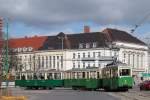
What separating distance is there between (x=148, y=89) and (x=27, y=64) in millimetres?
92537

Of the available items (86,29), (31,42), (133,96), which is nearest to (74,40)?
(86,29)

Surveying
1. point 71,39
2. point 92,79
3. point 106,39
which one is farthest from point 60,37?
point 92,79

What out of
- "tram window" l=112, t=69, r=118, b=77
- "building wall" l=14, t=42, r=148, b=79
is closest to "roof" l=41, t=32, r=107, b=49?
"building wall" l=14, t=42, r=148, b=79

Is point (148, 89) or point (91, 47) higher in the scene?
point (91, 47)

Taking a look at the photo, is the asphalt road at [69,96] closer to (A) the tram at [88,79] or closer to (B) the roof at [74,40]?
(A) the tram at [88,79]

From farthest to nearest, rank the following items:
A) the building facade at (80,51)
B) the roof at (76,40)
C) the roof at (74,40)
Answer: the roof at (76,40), the roof at (74,40), the building facade at (80,51)

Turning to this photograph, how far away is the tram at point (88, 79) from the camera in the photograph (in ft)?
182

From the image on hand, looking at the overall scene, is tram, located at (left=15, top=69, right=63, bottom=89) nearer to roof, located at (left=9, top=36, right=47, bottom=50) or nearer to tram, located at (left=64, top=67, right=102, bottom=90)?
tram, located at (left=64, top=67, right=102, bottom=90)

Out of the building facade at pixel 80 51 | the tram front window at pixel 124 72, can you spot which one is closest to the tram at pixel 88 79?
the tram front window at pixel 124 72

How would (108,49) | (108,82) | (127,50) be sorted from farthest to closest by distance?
(127,50), (108,49), (108,82)

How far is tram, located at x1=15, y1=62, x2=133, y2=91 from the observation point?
55.6 metres

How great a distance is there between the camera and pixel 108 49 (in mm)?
139875

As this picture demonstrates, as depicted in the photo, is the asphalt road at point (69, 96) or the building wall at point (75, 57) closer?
the asphalt road at point (69, 96)

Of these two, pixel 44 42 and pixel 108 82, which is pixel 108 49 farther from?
pixel 108 82
